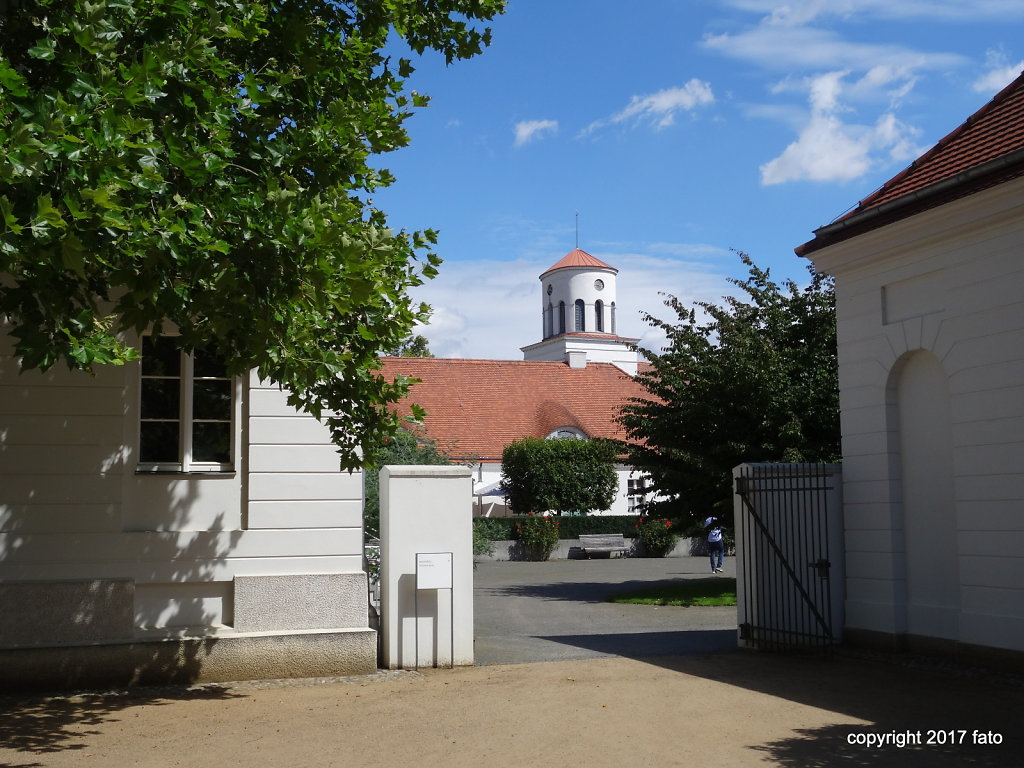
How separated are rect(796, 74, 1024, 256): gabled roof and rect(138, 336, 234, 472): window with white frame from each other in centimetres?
733

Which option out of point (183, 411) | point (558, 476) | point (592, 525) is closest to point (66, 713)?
point (183, 411)

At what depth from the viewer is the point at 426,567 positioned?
11430mm

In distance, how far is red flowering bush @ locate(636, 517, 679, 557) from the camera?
36.2 meters

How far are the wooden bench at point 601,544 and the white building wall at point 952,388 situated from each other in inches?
920

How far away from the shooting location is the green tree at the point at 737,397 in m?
19.0

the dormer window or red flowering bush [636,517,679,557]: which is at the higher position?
the dormer window

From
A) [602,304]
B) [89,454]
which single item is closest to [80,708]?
[89,454]

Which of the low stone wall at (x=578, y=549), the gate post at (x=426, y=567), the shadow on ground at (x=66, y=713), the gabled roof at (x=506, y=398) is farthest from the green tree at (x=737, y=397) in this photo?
the gabled roof at (x=506, y=398)

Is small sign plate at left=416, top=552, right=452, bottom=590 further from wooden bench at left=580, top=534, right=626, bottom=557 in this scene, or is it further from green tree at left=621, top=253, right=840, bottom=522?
wooden bench at left=580, top=534, right=626, bottom=557

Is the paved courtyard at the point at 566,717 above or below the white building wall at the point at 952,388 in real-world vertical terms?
below

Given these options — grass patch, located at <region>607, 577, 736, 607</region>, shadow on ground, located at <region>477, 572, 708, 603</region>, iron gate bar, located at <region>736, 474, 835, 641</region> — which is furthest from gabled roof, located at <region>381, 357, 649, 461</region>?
iron gate bar, located at <region>736, 474, 835, 641</region>

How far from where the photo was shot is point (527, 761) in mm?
7574

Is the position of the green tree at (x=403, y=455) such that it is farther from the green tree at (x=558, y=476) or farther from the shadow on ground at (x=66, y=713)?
the green tree at (x=558, y=476)

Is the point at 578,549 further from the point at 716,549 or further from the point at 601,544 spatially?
the point at 716,549
